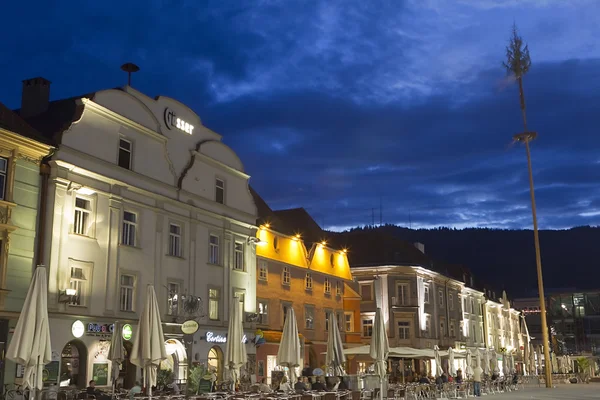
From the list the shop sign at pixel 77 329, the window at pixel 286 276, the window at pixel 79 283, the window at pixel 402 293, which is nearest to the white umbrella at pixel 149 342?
the shop sign at pixel 77 329

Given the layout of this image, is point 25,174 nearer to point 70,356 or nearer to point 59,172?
point 59,172

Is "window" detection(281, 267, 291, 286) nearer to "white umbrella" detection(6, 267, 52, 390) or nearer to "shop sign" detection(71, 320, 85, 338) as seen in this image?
"shop sign" detection(71, 320, 85, 338)

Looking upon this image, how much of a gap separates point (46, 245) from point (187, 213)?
953cm

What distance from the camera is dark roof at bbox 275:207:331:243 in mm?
52031

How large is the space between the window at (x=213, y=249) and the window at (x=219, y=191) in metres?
2.17

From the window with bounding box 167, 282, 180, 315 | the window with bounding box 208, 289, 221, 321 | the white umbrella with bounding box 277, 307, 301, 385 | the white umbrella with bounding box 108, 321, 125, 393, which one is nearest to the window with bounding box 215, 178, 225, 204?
the window with bounding box 208, 289, 221, 321

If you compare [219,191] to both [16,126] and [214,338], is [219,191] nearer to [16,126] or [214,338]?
[214,338]

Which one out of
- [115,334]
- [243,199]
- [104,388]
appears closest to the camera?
[115,334]

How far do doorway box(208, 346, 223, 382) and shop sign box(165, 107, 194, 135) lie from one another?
11.5m

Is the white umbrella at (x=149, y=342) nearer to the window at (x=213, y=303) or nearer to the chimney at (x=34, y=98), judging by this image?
the window at (x=213, y=303)

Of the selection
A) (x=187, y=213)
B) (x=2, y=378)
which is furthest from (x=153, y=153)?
(x=2, y=378)

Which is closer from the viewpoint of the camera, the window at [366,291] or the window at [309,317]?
the window at [309,317]

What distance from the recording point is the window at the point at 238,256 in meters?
39.1

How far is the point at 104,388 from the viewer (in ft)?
91.1
